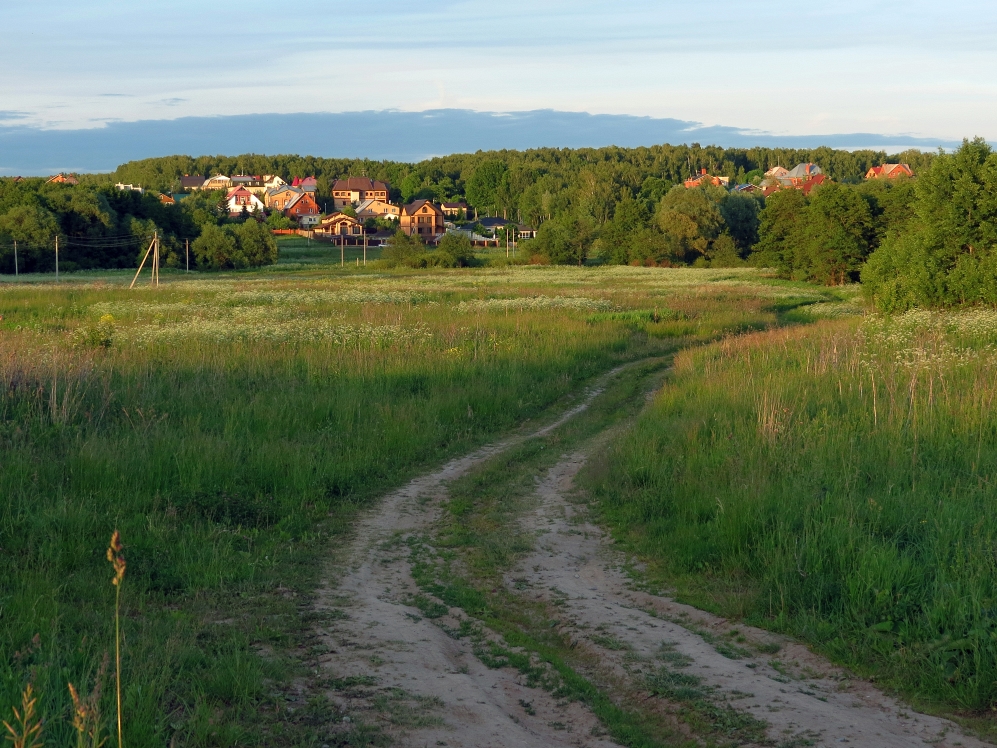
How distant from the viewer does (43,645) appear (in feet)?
16.3

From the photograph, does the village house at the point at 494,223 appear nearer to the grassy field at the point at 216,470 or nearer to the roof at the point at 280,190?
the roof at the point at 280,190

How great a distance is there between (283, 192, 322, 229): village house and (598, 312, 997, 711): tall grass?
128 meters

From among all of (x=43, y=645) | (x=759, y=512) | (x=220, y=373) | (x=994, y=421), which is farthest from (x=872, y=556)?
(x=220, y=373)

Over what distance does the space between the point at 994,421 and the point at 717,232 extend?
236ft

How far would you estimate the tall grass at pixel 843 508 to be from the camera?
5504mm

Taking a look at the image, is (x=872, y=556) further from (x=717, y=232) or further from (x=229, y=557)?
(x=717, y=232)

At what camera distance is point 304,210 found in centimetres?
13762

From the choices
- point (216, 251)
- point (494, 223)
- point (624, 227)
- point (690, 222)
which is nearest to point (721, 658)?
point (690, 222)

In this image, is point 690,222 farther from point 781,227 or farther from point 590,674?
point 590,674

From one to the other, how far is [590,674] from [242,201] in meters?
144

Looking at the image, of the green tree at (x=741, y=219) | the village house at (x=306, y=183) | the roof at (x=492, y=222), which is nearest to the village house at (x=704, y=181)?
the green tree at (x=741, y=219)

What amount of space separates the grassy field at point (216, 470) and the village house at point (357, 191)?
134150 millimetres

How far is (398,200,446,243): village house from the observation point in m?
124

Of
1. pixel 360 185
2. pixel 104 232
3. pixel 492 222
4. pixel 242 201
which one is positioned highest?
pixel 360 185
